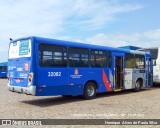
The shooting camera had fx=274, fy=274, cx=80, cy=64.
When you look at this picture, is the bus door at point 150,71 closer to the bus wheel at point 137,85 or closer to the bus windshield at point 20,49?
the bus wheel at point 137,85

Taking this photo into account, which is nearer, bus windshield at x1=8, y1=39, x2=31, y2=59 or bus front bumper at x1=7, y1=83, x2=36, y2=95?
bus front bumper at x1=7, y1=83, x2=36, y2=95

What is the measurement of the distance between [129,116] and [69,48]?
5003mm

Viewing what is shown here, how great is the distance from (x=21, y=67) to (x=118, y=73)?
6.41 metres

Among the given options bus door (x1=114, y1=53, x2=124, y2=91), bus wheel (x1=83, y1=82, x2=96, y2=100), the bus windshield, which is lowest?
bus wheel (x1=83, y1=82, x2=96, y2=100)

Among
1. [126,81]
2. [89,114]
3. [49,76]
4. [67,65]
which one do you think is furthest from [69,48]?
[126,81]

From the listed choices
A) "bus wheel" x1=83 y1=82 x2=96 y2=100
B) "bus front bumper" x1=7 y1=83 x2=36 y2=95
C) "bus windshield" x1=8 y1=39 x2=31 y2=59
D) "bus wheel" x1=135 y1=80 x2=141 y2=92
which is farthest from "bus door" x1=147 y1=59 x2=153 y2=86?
"bus front bumper" x1=7 y1=83 x2=36 y2=95

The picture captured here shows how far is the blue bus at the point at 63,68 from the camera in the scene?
1179 centimetres

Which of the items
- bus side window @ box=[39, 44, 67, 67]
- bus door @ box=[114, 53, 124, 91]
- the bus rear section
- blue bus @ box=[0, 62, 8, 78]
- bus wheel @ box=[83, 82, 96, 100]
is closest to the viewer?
the bus rear section

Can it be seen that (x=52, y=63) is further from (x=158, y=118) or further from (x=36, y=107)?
(x=158, y=118)

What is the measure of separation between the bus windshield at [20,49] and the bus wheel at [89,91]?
3.76 m

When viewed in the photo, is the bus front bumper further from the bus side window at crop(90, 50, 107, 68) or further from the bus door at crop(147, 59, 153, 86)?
the bus door at crop(147, 59, 153, 86)

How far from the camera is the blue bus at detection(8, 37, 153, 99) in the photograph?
11789 mm

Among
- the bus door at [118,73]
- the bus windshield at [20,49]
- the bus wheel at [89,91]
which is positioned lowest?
the bus wheel at [89,91]

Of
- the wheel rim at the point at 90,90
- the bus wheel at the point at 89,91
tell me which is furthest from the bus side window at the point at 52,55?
the wheel rim at the point at 90,90
